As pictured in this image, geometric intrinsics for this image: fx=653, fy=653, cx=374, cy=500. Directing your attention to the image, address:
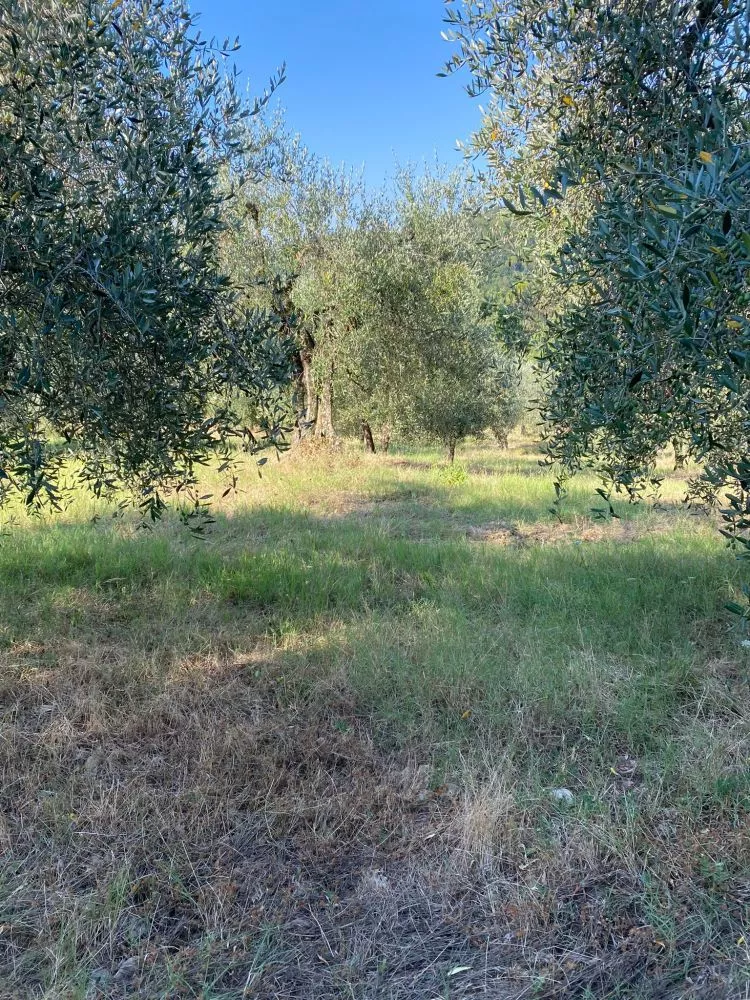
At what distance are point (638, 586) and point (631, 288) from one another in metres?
4.80

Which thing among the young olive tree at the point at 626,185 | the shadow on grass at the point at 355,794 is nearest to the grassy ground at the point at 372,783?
the shadow on grass at the point at 355,794

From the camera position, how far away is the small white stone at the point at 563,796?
3615mm

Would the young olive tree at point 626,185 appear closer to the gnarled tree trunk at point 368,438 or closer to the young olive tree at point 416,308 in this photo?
the young olive tree at point 416,308

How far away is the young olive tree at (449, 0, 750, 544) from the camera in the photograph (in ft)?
7.82

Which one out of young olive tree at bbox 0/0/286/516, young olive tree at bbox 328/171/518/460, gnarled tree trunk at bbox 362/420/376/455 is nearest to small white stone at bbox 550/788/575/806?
young olive tree at bbox 0/0/286/516

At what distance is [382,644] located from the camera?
562 centimetres

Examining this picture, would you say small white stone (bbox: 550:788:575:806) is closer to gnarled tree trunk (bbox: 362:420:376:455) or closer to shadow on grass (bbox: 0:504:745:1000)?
shadow on grass (bbox: 0:504:745:1000)

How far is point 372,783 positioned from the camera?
3914mm

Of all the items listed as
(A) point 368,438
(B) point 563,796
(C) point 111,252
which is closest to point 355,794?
(B) point 563,796

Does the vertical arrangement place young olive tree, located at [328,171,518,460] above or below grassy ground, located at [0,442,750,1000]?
above

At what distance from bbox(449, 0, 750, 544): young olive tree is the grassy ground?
1449mm

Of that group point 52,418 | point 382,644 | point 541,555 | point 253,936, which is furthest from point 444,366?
point 253,936

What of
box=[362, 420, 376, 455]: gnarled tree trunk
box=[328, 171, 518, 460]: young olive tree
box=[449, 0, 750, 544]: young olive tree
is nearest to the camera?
box=[449, 0, 750, 544]: young olive tree

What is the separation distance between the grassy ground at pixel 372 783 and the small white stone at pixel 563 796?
1.7 inches
